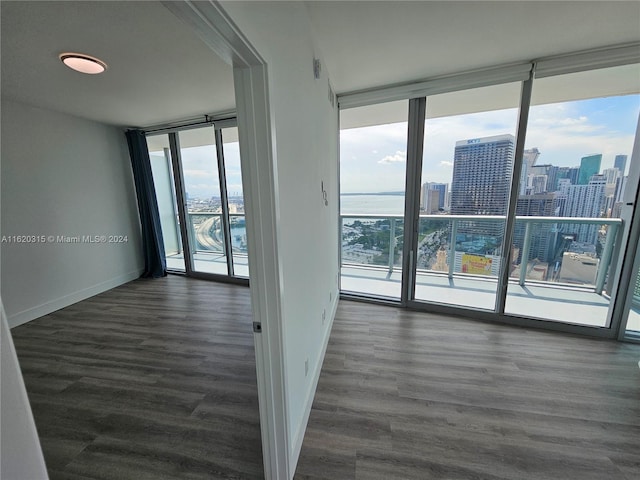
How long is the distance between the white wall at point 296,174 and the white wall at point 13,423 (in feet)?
2.59

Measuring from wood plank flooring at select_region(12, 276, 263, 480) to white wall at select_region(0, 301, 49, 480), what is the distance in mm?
1295

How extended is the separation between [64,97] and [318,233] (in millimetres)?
3282

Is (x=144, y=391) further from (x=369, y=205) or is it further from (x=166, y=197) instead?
(x=166, y=197)

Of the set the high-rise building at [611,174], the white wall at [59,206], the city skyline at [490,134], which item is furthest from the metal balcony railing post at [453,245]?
the white wall at [59,206]

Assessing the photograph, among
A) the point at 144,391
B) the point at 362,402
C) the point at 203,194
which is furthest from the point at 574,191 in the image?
the point at 203,194

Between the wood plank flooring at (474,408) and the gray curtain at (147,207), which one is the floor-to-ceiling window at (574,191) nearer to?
the wood plank flooring at (474,408)

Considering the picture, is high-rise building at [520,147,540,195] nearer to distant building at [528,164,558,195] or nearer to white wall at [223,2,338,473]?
distant building at [528,164,558,195]

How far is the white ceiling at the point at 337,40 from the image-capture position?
157cm

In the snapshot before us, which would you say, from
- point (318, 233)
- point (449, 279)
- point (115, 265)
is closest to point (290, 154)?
point (318, 233)

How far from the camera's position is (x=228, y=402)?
1782 millimetres

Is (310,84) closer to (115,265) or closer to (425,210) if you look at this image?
(425,210)

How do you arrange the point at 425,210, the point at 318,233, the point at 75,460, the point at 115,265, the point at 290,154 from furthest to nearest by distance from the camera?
1. the point at 115,265
2. the point at 425,210
3. the point at 318,233
4. the point at 75,460
5. the point at 290,154

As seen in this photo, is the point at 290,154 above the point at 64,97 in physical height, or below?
below

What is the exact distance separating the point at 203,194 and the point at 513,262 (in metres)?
4.46
